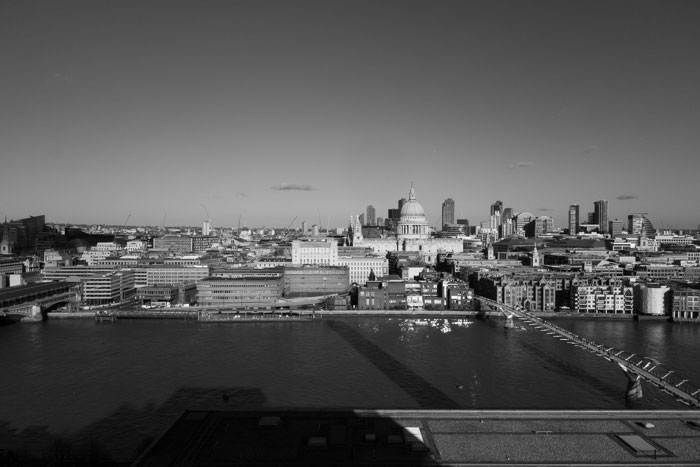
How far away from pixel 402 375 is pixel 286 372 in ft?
9.69

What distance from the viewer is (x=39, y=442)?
9.62 m

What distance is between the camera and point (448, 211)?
108m

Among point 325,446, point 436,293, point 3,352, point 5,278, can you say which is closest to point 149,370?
point 3,352

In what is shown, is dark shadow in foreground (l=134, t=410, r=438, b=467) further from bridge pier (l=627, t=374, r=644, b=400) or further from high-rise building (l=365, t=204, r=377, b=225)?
high-rise building (l=365, t=204, r=377, b=225)

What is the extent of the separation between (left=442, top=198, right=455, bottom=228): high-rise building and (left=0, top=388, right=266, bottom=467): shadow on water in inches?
3868

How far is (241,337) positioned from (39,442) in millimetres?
9299

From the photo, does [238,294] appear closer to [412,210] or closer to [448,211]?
[412,210]

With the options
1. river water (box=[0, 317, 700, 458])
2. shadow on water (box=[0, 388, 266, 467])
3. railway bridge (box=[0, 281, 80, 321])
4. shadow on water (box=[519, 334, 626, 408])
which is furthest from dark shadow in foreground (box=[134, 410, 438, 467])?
railway bridge (box=[0, 281, 80, 321])

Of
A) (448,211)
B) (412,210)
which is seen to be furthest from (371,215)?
(412,210)

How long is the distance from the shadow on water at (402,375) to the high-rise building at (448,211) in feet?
298

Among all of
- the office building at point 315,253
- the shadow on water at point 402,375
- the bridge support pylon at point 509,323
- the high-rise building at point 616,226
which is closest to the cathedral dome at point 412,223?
the office building at point 315,253

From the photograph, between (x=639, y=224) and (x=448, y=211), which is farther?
(x=448, y=211)

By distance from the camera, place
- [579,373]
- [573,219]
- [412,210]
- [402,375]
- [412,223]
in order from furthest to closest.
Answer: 1. [573,219]
2. [412,210]
3. [412,223]
4. [579,373]
5. [402,375]

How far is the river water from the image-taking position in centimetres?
1099
